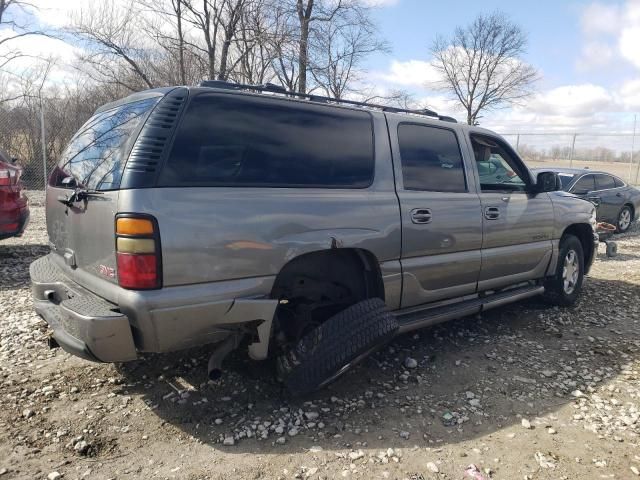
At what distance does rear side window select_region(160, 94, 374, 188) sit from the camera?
2654mm

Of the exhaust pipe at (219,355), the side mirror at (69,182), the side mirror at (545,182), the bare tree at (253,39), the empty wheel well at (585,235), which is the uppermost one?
the bare tree at (253,39)

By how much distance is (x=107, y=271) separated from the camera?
8.68ft

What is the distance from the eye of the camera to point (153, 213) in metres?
2.45

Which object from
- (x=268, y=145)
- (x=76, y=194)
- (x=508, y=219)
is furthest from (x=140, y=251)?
(x=508, y=219)

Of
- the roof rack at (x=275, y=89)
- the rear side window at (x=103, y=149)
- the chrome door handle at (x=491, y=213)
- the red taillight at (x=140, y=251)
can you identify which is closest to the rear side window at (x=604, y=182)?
the chrome door handle at (x=491, y=213)

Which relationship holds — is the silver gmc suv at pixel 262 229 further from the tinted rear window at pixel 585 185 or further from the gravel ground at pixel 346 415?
the tinted rear window at pixel 585 185

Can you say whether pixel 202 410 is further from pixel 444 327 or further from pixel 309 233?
pixel 444 327

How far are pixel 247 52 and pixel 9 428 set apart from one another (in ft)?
45.8

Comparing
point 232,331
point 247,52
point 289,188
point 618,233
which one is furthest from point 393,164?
point 247,52

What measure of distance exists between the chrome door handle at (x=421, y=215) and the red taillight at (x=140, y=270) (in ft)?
6.14

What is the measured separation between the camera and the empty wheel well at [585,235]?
544cm

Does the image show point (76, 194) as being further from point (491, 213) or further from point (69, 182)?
point (491, 213)

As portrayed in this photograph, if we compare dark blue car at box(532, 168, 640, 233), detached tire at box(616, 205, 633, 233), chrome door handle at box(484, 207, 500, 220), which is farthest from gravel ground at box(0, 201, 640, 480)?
detached tire at box(616, 205, 633, 233)

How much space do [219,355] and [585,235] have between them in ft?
15.3
